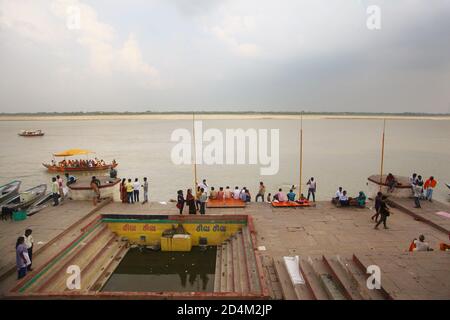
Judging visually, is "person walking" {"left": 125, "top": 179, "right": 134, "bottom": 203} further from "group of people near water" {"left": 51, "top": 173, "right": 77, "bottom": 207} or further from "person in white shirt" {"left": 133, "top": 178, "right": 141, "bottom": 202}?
"group of people near water" {"left": 51, "top": 173, "right": 77, "bottom": 207}

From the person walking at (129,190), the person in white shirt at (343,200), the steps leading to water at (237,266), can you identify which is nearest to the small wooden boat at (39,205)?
the person walking at (129,190)

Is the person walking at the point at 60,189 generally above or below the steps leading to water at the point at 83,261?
above

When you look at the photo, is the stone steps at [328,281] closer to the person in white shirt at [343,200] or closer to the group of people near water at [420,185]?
the person in white shirt at [343,200]

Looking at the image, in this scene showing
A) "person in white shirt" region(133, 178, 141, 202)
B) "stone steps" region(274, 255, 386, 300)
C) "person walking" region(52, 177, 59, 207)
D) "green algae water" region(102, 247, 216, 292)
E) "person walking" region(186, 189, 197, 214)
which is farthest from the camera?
"person in white shirt" region(133, 178, 141, 202)

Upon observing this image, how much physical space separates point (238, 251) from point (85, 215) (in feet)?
18.8

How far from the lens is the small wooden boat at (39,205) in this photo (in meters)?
11.8

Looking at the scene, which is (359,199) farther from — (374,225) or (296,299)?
(296,299)

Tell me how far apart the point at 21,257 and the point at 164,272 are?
13.5 ft

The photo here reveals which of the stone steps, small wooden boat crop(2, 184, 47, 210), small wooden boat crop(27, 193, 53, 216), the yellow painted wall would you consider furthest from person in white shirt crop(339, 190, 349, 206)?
small wooden boat crop(2, 184, 47, 210)

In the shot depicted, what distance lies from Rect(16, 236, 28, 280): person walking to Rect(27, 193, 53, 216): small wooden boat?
5213 millimetres

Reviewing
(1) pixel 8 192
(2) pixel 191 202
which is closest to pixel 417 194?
(2) pixel 191 202

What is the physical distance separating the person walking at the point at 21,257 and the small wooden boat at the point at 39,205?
17.1ft

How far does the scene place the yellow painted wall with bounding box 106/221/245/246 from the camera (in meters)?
11.3
